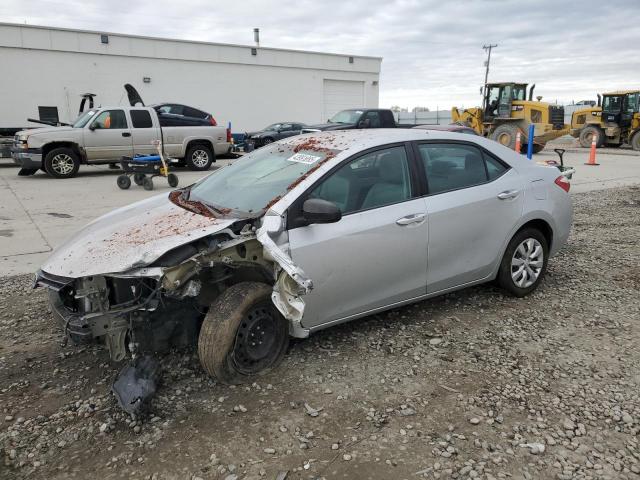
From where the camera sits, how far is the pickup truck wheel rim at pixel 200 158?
1483cm

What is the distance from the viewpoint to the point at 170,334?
10.6ft

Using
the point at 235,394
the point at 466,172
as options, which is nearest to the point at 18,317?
the point at 235,394

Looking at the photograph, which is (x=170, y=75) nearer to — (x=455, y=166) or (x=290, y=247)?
(x=455, y=166)

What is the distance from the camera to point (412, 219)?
3707 millimetres

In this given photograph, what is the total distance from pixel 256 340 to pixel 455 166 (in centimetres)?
218

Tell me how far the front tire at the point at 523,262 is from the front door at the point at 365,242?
1.02 m

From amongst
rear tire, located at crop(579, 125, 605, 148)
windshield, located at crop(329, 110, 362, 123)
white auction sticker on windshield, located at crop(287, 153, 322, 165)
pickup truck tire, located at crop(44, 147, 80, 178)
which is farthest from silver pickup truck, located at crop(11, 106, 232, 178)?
rear tire, located at crop(579, 125, 605, 148)

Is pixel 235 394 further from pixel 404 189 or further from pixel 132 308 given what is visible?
pixel 404 189

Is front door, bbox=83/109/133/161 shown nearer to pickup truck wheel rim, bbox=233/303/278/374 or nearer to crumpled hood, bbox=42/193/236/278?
crumpled hood, bbox=42/193/236/278

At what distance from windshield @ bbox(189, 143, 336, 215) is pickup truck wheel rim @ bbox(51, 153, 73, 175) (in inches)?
405

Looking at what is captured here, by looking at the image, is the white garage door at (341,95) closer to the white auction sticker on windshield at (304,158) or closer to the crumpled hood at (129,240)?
the white auction sticker on windshield at (304,158)

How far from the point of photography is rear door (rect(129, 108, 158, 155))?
13781mm

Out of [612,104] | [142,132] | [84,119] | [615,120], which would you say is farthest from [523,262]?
[612,104]

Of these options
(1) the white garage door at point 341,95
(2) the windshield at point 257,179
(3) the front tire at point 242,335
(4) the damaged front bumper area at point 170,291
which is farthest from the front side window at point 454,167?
(1) the white garage door at point 341,95
